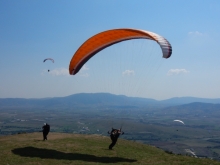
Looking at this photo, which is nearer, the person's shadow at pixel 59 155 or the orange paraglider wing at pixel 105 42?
the orange paraglider wing at pixel 105 42

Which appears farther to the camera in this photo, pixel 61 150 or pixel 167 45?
pixel 61 150

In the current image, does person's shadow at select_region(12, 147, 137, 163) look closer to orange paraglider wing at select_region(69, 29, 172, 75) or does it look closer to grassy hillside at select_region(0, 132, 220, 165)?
grassy hillside at select_region(0, 132, 220, 165)

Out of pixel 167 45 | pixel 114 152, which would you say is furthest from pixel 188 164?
pixel 167 45

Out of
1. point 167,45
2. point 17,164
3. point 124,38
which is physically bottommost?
point 17,164

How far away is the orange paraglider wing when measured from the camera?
57.7 feet

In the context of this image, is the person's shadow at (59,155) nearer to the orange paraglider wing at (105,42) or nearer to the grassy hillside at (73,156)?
the grassy hillside at (73,156)

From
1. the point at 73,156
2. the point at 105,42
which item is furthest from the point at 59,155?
the point at 105,42

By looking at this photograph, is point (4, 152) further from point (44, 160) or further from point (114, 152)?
point (114, 152)

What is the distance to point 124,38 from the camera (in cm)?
2119

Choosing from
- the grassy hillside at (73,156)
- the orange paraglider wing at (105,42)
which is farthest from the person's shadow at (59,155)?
the orange paraglider wing at (105,42)

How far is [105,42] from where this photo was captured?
850 inches

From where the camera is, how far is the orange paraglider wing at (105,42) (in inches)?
693

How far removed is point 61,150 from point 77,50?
28.7 ft

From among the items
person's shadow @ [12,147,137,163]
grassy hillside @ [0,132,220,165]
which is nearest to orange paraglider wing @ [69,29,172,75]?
grassy hillside @ [0,132,220,165]
